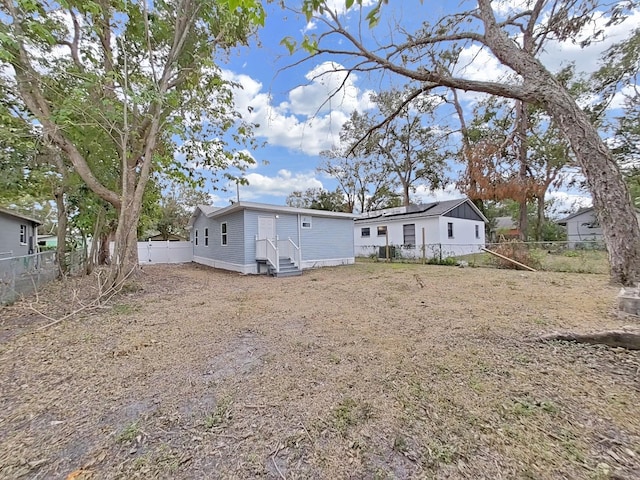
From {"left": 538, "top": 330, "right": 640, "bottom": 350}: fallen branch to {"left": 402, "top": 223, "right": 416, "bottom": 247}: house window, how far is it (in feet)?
45.0

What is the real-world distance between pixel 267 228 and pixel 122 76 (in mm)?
6325

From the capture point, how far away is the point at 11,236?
47.5ft

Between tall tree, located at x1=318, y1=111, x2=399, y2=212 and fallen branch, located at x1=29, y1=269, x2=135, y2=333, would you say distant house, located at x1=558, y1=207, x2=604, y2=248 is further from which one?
fallen branch, located at x1=29, y1=269, x2=135, y2=333

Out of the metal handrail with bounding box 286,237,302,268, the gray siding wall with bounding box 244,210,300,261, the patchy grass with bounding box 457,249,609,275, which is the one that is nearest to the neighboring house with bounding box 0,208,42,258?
the gray siding wall with bounding box 244,210,300,261

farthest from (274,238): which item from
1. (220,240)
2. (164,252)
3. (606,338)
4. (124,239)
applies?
(164,252)

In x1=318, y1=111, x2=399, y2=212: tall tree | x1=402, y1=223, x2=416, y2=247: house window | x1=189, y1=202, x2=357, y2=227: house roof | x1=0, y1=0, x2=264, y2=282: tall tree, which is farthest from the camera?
x1=318, y1=111, x2=399, y2=212: tall tree

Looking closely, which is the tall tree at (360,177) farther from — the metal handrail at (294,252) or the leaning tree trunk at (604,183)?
the leaning tree trunk at (604,183)

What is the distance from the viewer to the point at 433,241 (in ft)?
52.5

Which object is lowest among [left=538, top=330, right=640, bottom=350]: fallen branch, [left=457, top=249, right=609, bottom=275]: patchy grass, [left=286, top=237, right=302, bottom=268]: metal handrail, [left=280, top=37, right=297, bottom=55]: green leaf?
[left=538, top=330, right=640, bottom=350]: fallen branch

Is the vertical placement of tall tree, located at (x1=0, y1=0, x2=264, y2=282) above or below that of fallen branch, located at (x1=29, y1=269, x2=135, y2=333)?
above

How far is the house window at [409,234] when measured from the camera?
17.0 metres

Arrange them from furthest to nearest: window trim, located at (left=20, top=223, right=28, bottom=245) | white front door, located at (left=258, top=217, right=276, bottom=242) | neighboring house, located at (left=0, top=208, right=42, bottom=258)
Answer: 1. window trim, located at (left=20, top=223, right=28, bottom=245)
2. neighboring house, located at (left=0, top=208, right=42, bottom=258)
3. white front door, located at (left=258, top=217, right=276, bottom=242)

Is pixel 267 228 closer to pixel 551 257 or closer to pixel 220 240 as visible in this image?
pixel 220 240

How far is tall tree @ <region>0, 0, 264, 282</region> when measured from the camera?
6113 mm
